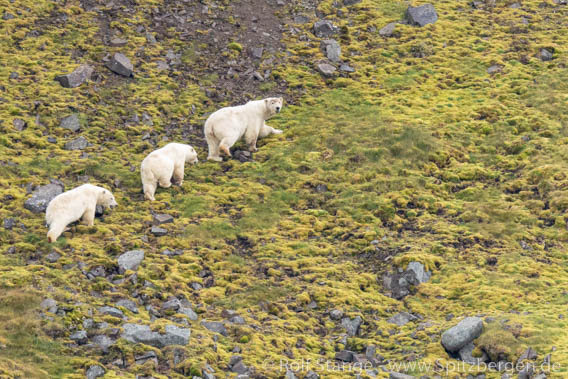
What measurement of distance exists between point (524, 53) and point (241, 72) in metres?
11.2

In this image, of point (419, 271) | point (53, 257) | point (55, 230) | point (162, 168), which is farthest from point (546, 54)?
point (53, 257)

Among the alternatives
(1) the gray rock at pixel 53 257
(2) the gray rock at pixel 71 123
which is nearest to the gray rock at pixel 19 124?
(2) the gray rock at pixel 71 123

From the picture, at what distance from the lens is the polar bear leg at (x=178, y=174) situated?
2000 cm

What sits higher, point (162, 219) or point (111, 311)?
point (111, 311)

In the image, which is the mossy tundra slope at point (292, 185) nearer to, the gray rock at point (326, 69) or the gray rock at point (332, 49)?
the gray rock at point (326, 69)

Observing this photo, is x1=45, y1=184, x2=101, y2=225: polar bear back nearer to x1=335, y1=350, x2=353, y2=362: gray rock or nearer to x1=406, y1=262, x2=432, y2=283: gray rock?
x1=335, y1=350, x2=353, y2=362: gray rock

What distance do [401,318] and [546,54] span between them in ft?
53.6

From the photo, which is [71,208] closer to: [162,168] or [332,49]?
[162,168]

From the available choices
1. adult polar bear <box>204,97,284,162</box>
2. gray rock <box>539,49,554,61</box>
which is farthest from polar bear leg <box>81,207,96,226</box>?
gray rock <box>539,49,554,61</box>

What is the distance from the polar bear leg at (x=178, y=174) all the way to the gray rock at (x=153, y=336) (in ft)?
24.4

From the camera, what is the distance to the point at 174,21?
2805 cm

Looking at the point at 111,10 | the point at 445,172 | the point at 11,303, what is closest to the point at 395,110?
the point at 445,172

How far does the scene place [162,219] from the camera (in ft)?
59.7

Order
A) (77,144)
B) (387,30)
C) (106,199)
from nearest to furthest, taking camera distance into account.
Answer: (106,199) < (77,144) < (387,30)
